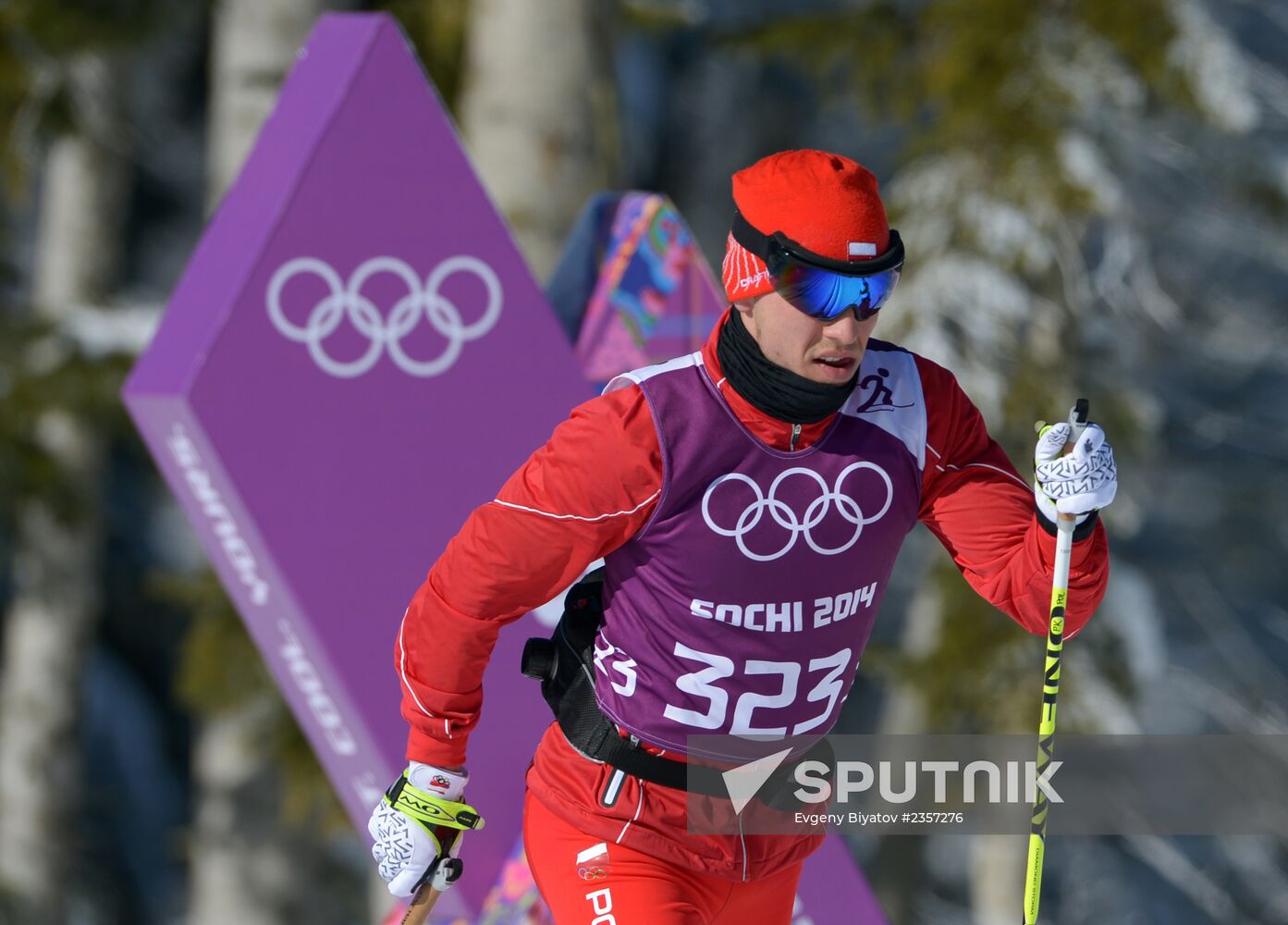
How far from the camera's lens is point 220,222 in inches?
163

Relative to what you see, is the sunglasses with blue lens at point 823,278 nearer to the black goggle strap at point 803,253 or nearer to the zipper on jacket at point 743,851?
the black goggle strap at point 803,253

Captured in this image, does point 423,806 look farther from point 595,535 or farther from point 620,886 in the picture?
point 595,535

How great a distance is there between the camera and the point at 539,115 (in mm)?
5875

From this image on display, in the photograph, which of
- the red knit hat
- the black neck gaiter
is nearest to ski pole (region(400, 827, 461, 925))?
the black neck gaiter

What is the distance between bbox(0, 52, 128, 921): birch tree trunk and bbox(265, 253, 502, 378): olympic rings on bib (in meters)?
6.04

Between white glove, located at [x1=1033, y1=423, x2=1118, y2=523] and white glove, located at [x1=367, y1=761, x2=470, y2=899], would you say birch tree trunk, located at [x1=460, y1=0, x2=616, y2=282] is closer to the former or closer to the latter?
white glove, located at [x1=367, y1=761, x2=470, y2=899]

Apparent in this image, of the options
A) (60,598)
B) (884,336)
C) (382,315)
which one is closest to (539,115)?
(382,315)

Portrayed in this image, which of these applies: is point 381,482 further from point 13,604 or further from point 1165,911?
point 1165,911

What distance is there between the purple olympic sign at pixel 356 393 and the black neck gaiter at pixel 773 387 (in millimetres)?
1553

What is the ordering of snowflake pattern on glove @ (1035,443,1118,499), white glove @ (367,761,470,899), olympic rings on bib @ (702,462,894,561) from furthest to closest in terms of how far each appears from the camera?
white glove @ (367,761,470,899)
olympic rings on bib @ (702,462,894,561)
snowflake pattern on glove @ (1035,443,1118,499)

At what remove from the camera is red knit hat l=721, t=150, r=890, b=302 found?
2.77m

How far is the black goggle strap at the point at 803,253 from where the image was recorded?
9.01 ft

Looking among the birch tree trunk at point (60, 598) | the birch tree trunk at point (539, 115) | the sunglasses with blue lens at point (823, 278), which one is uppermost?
the sunglasses with blue lens at point (823, 278)

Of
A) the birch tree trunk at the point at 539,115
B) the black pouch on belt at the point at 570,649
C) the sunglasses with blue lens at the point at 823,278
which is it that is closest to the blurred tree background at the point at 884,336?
the birch tree trunk at the point at 539,115
